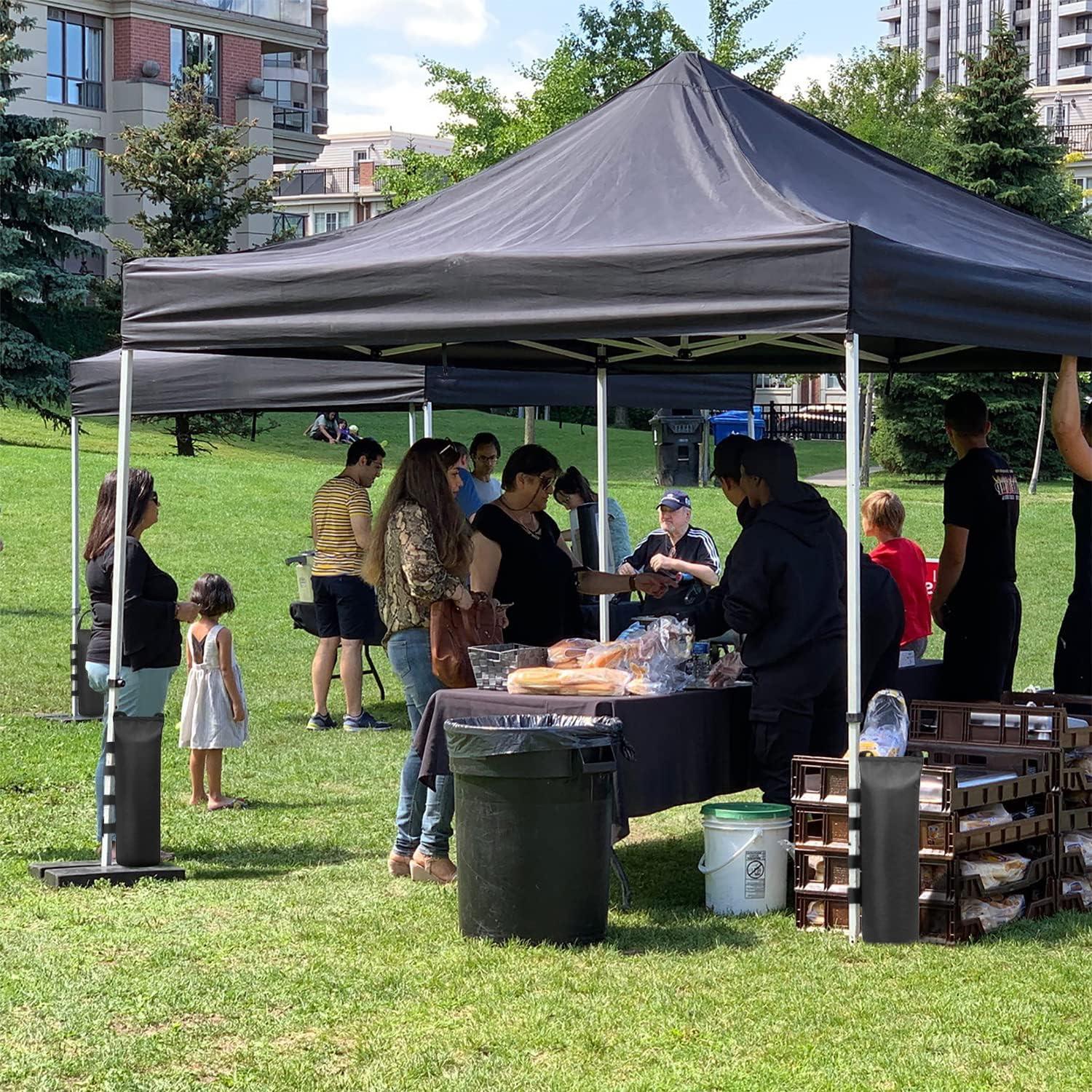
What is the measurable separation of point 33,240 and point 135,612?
1038 inches

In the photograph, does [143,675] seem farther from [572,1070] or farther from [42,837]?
[572,1070]

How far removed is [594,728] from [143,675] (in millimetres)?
2656

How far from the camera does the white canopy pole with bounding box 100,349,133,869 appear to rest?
292 inches

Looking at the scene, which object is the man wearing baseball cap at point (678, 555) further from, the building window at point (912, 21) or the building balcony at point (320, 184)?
the building window at point (912, 21)

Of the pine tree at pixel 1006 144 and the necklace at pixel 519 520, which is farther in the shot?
the pine tree at pixel 1006 144

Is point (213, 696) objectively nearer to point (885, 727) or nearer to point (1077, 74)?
point (885, 727)

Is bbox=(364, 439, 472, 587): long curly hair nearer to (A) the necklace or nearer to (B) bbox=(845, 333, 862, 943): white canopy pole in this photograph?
(A) the necklace

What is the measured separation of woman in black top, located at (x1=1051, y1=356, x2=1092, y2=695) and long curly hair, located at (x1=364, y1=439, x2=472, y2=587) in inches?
104

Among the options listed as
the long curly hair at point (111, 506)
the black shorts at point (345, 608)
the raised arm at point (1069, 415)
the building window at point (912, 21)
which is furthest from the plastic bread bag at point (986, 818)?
the building window at point (912, 21)

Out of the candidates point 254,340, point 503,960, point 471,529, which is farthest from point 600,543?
point 503,960

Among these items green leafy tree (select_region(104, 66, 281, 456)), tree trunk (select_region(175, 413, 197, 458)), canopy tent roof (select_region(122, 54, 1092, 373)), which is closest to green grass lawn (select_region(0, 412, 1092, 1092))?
canopy tent roof (select_region(122, 54, 1092, 373))

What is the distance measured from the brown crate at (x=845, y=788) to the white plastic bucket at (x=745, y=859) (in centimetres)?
29

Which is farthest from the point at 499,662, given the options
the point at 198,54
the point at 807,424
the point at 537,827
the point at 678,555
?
the point at 198,54

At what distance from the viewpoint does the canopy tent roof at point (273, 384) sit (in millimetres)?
11500
